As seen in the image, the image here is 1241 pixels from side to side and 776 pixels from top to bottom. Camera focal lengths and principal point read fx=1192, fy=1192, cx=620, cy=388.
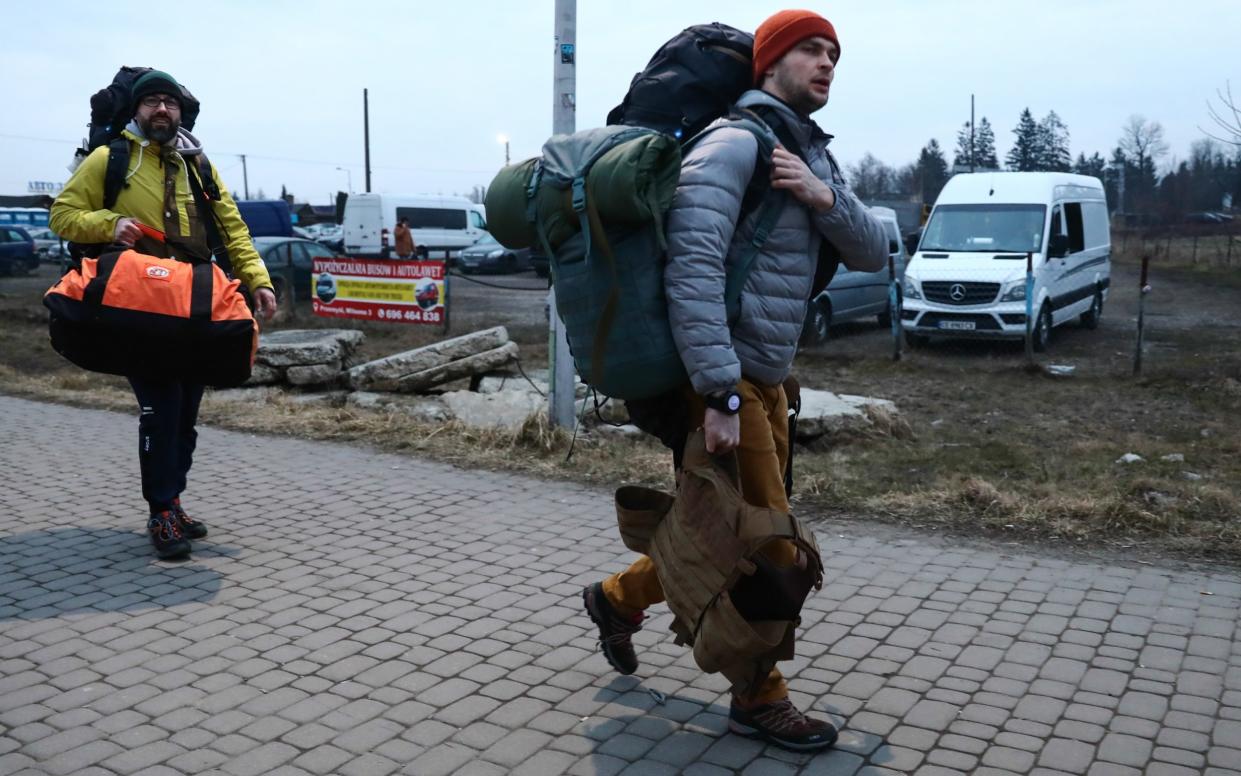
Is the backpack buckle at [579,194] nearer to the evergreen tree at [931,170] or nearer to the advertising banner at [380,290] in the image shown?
the advertising banner at [380,290]

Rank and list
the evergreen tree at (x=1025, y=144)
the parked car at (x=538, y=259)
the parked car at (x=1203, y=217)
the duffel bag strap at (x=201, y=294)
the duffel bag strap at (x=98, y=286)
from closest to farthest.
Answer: the parked car at (x=538, y=259) → the duffel bag strap at (x=98, y=286) → the duffel bag strap at (x=201, y=294) → the parked car at (x=1203, y=217) → the evergreen tree at (x=1025, y=144)

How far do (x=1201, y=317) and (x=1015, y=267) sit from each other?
6.57 m

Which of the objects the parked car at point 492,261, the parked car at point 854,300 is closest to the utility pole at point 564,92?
the parked car at point 854,300

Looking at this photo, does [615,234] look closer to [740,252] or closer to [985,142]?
[740,252]

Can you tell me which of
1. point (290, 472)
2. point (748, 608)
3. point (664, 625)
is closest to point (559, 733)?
point (748, 608)

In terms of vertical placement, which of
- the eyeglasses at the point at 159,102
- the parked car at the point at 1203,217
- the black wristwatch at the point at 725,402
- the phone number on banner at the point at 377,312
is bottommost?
the phone number on banner at the point at 377,312

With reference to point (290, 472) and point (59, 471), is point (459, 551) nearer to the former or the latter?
point (290, 472)

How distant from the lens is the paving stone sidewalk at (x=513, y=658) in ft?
11.1

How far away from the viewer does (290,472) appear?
711 cm

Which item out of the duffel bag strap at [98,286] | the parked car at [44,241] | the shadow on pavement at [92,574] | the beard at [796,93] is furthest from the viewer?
the parked car at [44,241]

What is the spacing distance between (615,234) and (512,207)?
35cm

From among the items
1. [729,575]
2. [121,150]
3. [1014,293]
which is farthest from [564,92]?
[1014,293]

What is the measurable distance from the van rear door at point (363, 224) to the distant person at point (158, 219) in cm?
3010

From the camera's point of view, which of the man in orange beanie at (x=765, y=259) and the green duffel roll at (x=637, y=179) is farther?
the man in orange beanie at (x=765, y=259)
